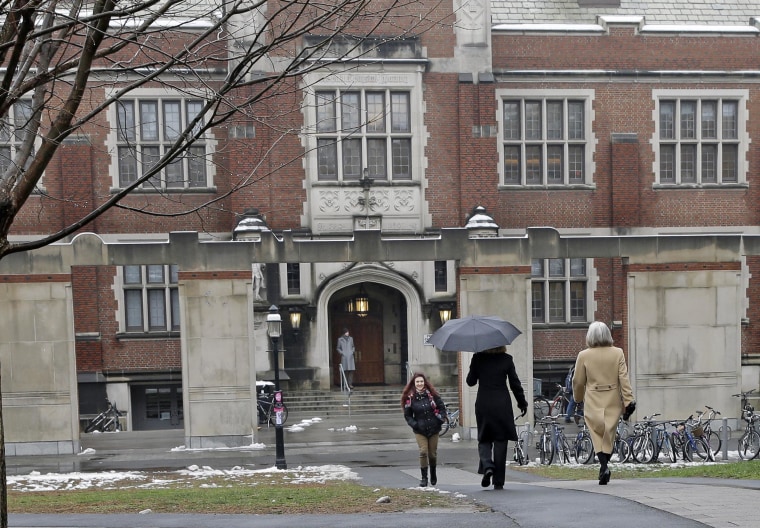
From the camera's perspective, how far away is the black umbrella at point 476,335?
11.5 meters

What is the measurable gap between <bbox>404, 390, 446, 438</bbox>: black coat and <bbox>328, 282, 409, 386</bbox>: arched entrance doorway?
17.1m

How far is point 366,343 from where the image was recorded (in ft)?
98.1

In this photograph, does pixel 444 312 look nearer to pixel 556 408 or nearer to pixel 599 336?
pixel 556 408

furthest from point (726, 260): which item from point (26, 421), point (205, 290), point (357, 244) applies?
point (26, 421)

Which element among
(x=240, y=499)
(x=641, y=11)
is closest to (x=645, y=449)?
(x=240, y=499)

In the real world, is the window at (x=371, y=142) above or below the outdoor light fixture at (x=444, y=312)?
above

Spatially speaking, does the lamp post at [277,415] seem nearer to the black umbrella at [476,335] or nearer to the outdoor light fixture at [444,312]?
the black umbrella at [476,335]

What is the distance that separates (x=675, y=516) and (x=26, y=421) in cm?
1478

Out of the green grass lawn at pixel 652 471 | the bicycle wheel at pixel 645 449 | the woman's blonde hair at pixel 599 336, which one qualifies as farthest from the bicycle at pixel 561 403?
the woman's blonde hair at pixel 599 336

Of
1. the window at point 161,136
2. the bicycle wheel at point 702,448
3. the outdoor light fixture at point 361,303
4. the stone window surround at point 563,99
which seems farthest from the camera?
the outdoor light fixture at point 361,303

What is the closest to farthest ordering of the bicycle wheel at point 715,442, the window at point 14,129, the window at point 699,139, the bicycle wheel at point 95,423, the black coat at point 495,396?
the window at point 14,129 < the black coat at point 495,396 < the bicycle wheel at point 715,442 < the bicycle wheel at point 95,423 < the window at point 699,139

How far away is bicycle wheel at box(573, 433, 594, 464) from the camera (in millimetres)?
17734

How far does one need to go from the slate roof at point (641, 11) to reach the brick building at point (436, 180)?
382mm

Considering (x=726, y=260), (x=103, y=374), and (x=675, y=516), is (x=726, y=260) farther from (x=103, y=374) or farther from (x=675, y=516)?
(x=103, y=374)
